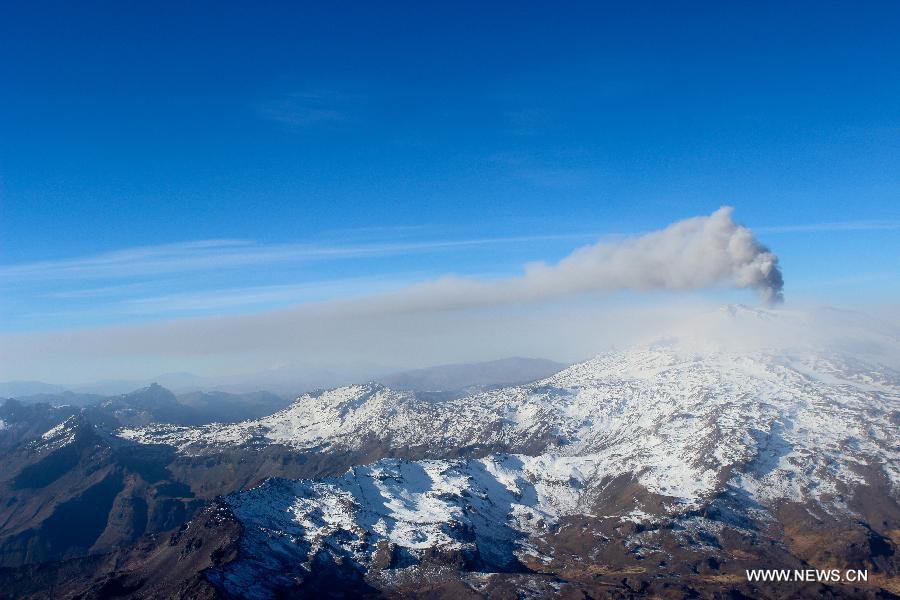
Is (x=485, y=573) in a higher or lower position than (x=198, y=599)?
lower

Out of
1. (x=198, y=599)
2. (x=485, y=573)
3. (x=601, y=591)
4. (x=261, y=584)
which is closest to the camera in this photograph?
(x=198, y=599)

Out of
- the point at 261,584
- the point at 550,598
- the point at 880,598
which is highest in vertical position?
the point at 261,584

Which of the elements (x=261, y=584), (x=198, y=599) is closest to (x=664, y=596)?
(x=261, y=584)

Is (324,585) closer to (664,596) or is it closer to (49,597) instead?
(49,597)

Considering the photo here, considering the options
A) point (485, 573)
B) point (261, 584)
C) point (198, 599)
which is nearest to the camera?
point (198, 599)

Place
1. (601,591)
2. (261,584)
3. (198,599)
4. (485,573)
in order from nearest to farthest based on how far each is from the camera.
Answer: (198,599) → (261,584) → (601,591) → (485,573)

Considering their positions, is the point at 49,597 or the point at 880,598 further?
the point at 49,597

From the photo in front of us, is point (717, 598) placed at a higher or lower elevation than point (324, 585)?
lower

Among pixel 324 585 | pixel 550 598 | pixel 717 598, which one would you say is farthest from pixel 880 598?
pixel 324 585

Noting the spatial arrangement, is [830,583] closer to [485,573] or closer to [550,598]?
[550,598]
